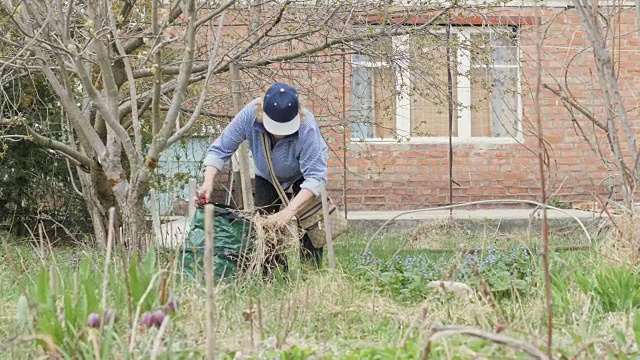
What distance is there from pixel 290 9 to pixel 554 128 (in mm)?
6110

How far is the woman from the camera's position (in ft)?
18.8

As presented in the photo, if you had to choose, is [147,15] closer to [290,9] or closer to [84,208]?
[290,9]

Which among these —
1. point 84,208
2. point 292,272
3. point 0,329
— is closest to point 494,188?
point 84,208

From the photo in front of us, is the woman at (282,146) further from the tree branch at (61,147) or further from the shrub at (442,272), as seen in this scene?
the tree branch at (61,147)

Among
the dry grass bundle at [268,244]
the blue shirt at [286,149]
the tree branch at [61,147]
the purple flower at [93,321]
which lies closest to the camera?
the purple flower at [93,321]

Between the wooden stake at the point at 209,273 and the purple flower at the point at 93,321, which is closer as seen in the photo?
the wooden stake at the point at 209,273

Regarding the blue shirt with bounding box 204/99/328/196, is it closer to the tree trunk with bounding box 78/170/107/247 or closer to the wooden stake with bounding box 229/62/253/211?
the wooden stake with bounding box 229/62/253/211

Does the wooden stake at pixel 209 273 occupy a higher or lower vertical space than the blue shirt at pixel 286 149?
lower

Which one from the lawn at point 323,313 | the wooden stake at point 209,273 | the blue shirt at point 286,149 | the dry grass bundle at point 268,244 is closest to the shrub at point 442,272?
the lawn at point 323,313

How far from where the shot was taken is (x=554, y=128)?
1304 cm

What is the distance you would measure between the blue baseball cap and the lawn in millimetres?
874

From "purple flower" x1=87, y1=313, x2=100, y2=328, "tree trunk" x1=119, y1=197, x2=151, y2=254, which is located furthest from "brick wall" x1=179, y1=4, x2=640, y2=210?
"purple flower" x1=87, y1=313, x2=100, y2=328

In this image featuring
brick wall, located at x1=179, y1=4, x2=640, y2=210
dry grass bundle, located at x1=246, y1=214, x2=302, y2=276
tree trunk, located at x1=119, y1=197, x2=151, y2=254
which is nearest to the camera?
dry grass bundle, located at x1=246, y1=214, x2=302, y2=276

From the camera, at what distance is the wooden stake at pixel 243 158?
23.4ft
